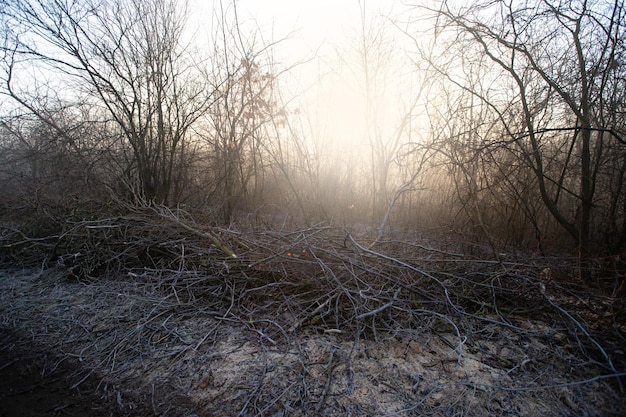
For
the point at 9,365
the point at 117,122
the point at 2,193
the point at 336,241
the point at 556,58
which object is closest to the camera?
the point at 9,365

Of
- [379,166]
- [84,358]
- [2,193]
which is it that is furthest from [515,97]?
[2,193]

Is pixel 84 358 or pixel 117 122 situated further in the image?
pixel 117 122

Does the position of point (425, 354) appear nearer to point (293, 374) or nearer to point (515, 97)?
point (293, 374)

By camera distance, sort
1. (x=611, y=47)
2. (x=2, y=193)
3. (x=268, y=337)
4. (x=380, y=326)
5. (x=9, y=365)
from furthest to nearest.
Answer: (x=2, y=193) < (x=611, y=47) < (x=380, y=326) < (x=268, y=337) < (x=9, y=365)

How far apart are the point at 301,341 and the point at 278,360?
25 cm

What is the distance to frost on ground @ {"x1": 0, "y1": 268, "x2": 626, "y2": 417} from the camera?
1.55 metres

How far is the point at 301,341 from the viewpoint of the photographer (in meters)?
2.07

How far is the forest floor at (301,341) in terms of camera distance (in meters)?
1.58

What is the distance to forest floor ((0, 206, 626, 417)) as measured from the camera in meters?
1.58

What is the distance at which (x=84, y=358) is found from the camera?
77.7 inches

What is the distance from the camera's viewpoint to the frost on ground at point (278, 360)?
1.55m

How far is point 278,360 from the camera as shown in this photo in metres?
1.87

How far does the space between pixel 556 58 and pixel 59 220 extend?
670 cm

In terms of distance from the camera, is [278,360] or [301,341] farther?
[301,341]
